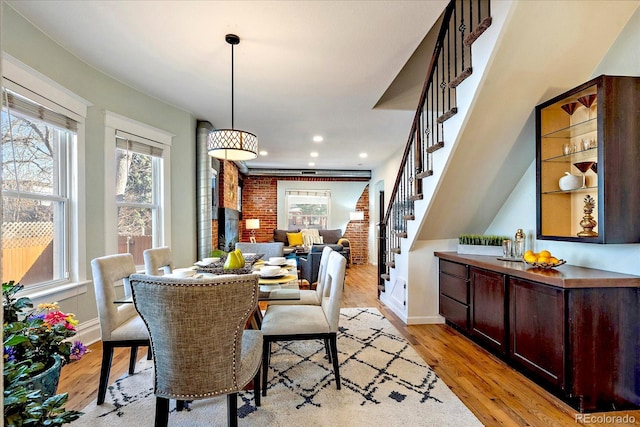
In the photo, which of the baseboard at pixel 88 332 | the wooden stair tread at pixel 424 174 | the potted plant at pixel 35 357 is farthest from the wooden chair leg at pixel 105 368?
the wooden stair tread at pixel 424 174

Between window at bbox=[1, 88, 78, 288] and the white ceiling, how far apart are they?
68 centimetres

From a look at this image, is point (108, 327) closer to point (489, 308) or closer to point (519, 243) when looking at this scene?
point (489, 308)

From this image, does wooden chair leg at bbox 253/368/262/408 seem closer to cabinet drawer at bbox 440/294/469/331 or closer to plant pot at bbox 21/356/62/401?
plant pot at bbox 21/356/62/401

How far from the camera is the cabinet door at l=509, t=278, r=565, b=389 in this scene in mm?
2055

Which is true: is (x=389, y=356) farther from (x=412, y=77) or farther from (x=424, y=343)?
(x=412, y=77)

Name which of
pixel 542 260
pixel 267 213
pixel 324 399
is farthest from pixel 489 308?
pixel 267 213

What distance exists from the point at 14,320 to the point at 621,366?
3440 millimetres

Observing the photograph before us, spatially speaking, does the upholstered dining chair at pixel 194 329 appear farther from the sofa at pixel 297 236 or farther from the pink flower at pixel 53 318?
the sofa at pixel 297 236

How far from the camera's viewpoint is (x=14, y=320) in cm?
161

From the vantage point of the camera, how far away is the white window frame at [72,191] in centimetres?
250

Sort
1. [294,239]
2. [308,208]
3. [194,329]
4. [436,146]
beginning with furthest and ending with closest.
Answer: [308,208] < [294,239] < [436,146] < [194,329]

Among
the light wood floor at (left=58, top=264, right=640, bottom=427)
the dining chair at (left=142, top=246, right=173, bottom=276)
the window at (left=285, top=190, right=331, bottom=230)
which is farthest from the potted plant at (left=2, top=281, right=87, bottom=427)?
the window at (left=285, top=190, right=331, bottom=230)

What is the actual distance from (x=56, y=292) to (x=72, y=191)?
0.88 meters

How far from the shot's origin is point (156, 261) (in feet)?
8.68
